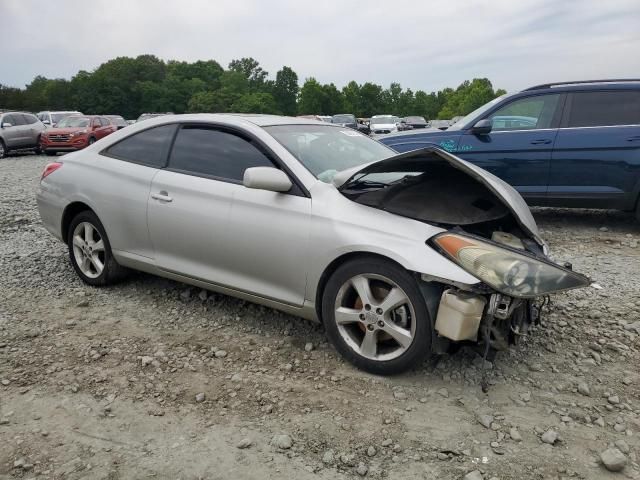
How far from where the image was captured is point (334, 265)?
10.5ft

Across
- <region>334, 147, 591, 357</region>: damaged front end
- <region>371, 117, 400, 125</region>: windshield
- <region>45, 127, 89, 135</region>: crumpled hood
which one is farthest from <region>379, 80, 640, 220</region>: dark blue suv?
<region>371, 117, 400, 125</region>: windshield

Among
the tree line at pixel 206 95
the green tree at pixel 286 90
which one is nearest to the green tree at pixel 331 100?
the tree line at pixel 206 95

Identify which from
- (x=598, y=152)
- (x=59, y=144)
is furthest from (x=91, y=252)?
(x=59, y=144)

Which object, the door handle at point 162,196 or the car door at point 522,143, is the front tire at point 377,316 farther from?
the car door at point 522,143

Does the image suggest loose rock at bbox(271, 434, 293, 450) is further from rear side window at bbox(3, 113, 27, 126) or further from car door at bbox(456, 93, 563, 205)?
rear side window at bbox(3, 113, 27, 126)

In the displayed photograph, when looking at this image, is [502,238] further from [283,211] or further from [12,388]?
[12,388]

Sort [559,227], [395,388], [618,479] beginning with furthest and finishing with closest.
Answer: [559,227] → [395,388] → [618,479]

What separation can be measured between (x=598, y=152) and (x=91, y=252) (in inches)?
219

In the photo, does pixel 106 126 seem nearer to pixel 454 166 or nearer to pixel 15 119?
pixel 15 119

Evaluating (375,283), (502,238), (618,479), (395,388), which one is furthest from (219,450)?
(502,238)

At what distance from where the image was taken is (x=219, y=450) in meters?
2.49

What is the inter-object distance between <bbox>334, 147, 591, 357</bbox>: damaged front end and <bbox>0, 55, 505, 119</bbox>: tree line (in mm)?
77101

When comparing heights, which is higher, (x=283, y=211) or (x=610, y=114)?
(x=610, y=114)

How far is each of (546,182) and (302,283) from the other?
4.31m
